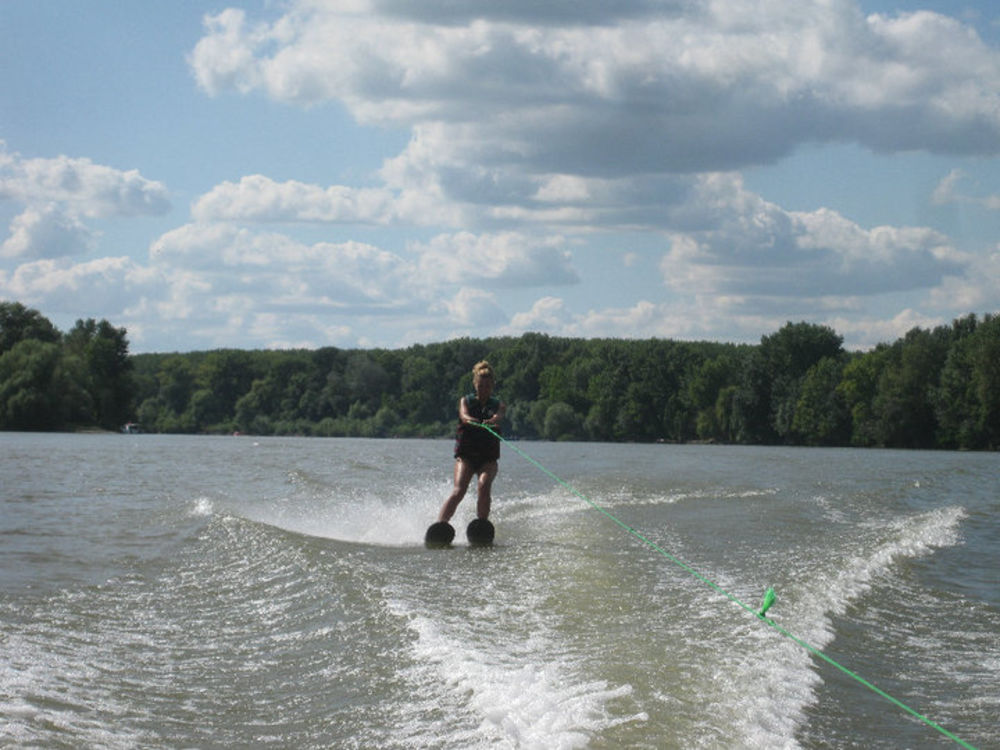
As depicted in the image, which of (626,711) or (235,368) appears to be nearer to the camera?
(626,711)

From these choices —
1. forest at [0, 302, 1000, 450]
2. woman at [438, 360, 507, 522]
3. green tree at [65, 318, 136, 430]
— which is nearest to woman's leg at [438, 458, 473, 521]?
woman at [438, 360, 507, 522]

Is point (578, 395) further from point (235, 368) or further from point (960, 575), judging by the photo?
point (960, 575)

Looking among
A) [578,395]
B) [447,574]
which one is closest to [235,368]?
[578,395]

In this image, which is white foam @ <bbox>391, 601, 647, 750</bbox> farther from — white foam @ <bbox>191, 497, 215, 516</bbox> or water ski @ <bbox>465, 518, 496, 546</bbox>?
white foam @ <bbox>191, 497, 215, 516</bbox>

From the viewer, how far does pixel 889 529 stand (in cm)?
1323

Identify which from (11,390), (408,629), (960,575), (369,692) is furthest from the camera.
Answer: (11,390)

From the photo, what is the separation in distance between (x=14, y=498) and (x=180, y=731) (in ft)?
39.6

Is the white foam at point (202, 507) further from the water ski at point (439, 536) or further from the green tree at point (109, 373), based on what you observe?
the green tree at point (109, 373)

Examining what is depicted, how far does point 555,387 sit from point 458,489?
10050 cm

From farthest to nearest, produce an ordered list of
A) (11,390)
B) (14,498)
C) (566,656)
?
(11,390) < (14,498) < (566,656)

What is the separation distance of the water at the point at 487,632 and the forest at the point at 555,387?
62.3 m

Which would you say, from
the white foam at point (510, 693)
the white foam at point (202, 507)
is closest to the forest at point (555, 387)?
the white foam at point (202, 507)

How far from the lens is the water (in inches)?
191

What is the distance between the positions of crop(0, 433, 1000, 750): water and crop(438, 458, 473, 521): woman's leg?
52 centimetres
